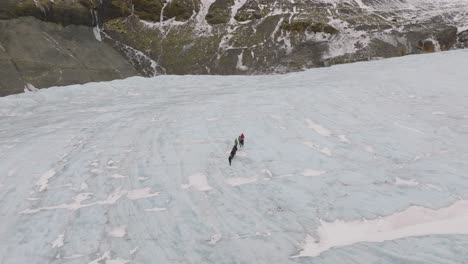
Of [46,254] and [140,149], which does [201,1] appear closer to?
[140,149]

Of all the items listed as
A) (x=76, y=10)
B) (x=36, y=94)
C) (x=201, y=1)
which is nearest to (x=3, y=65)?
(x=76, y=10)

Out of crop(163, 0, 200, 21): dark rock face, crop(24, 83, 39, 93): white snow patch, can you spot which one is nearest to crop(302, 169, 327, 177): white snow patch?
crop(24, 83, 39, 93): white snow patch

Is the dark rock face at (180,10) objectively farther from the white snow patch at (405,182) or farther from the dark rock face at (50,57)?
the white snow patch at (405,182)

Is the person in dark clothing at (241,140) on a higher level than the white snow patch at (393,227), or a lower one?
higher

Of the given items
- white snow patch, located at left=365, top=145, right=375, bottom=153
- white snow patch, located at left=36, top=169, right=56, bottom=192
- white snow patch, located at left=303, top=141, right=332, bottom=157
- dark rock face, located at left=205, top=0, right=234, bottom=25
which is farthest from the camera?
dark rock face, located at left=205, top=0, right=234, bottom=25

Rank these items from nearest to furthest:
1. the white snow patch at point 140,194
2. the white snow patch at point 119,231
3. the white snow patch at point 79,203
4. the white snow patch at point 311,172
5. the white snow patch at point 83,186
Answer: the white snow patch at point 119,231
the white snow patch at point 79,203
the white snow patch at point 140,194
the white snow patch at point 311,172
the white snow patch at point 83,186

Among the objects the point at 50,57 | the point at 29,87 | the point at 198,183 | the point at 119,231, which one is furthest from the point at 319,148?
the point at 50,57

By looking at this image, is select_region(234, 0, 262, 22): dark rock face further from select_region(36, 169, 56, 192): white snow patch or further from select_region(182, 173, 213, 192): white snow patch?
select_region(182, 173, 213, 192): white snow patch

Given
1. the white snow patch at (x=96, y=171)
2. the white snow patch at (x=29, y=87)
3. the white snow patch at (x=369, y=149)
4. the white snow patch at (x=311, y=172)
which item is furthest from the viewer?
the white snow patch at (x=29, y=87)

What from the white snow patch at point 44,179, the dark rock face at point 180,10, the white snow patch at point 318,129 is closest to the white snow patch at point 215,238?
the white snow patch at point 44,179
